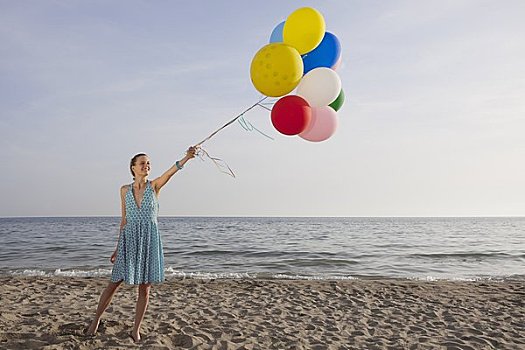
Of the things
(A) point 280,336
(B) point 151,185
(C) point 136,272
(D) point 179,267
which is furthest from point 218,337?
(D) point 179,267

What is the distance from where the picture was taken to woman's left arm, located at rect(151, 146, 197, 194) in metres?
3.92

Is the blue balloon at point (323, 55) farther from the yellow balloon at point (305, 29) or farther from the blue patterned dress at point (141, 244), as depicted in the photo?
the blue patterned dress at point (141, 244)

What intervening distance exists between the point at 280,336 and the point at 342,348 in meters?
0.68

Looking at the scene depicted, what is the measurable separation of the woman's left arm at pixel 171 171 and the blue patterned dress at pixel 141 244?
5 centimetres

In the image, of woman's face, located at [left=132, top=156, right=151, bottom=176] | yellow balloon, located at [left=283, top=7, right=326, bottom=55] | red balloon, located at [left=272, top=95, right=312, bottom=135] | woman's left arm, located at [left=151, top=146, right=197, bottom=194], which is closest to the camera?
woman's left arm, located at [left=151, top=146, right=197, bottom=194]

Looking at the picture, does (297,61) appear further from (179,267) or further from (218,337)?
(179,267)

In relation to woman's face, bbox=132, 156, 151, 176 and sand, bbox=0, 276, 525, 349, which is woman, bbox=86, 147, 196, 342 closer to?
woman's face, bbox=132, 156, 151, 176

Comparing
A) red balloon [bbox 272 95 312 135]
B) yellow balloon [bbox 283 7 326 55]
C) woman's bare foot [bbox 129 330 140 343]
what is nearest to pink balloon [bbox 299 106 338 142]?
red balloon [bbox 272 95 312 135]

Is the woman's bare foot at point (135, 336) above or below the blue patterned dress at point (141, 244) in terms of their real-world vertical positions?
below

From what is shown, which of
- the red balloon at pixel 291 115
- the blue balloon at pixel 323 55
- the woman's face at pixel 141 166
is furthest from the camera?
the blue balloon at pixel 323 55

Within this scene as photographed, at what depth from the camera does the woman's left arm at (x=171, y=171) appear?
392 cm

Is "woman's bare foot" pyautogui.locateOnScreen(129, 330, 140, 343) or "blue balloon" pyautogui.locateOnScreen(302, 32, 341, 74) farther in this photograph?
"blue balloon" pyautogui.locateOnScreen(302, 32, 341, 74)

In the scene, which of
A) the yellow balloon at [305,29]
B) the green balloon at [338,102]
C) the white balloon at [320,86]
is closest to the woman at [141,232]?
the white balloon at [320,86]

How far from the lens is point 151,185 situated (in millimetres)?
4062
